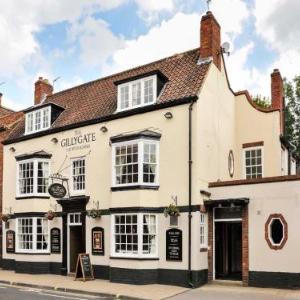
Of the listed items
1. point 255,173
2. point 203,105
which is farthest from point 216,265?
point 203,105

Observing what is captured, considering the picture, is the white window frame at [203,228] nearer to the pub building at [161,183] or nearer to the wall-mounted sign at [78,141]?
the pub building at [161,183]

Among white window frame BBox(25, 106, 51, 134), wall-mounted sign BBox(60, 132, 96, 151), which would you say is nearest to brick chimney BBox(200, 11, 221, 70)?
wall-mounted sign BBox(60, 132, 96, 151)

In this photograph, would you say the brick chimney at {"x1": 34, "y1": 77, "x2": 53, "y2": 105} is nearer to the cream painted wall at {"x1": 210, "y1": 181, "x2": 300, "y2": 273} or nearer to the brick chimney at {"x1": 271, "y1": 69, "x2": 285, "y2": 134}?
the brick chimney at {"x1": 271, "y1": 69, "x2": 285, "y2": 134}

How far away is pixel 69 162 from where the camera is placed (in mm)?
22422

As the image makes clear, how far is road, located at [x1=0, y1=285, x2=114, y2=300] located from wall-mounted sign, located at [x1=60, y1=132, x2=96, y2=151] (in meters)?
6.98

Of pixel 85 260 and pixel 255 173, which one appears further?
pixel 255 173

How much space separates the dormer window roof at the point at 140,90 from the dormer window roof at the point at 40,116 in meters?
5.01

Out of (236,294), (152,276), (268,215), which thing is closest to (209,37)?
(268,215)

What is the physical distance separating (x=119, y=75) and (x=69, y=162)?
536cm

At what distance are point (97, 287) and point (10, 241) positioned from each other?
9.00 m

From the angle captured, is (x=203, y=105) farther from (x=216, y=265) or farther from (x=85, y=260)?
(x=85, y=260)

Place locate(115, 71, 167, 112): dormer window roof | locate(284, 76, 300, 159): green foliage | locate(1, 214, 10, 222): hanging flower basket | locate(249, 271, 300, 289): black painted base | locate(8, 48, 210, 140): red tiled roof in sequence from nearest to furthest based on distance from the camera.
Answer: locate(249, 271, 300, 289): black painted base → locate(8, 48, 210, 140): red tiled roof → locate(115, 71, 167, 112): dormer window roof → locate(1, 214, 10, 222): hanging flower basket → locate(284, 76, 300, 159): green foliage

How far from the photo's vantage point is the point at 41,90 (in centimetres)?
2859

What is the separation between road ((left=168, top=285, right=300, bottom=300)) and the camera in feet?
49.4
